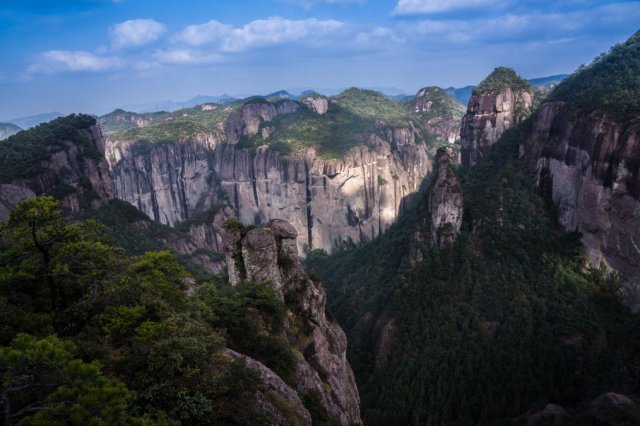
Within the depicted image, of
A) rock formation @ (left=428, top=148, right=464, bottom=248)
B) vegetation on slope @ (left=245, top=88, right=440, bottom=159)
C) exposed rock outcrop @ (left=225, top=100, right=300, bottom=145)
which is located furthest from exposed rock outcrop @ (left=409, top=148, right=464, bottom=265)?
exposed rock outcrop @ (left=225, top=100, right=300, bottom=145)

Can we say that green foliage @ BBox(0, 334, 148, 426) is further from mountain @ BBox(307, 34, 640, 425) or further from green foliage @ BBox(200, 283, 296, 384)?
mountain @ BBox(307, 34, 640, 425)

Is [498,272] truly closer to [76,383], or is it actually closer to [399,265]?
[399,265]

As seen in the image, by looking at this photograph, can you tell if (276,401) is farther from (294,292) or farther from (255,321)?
(294,292)

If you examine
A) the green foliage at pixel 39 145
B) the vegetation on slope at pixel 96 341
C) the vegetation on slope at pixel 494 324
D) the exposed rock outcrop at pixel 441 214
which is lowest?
the vegetation on slope at pixel 494 324

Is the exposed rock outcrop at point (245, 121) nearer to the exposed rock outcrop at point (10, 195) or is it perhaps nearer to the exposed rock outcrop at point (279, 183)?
the exposed rock outcrop at point (279, 183)

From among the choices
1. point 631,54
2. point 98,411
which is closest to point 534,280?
point 631,54

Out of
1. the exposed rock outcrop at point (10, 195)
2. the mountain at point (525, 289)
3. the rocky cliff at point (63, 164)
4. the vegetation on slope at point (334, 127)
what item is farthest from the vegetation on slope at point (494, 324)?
the vegetation on slope at point (334, 127)
